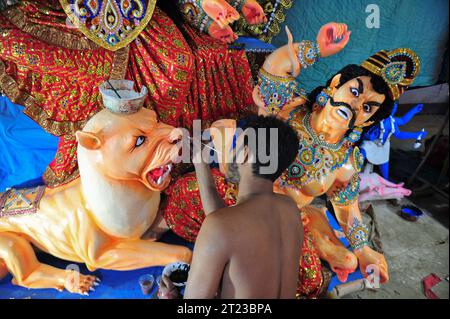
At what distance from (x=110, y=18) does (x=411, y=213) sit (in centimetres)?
365

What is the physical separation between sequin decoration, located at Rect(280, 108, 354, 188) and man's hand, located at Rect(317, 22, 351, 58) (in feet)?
1.73

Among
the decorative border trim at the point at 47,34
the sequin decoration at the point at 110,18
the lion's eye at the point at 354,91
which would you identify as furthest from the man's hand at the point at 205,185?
the lion's eye at the point at 354,91

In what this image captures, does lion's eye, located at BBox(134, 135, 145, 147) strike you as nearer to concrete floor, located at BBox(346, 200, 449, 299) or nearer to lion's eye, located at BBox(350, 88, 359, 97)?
lion's eye, located at BBox(350, 88, 359, 97)

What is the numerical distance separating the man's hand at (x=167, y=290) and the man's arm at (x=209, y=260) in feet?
2.10

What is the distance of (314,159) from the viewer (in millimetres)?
2125

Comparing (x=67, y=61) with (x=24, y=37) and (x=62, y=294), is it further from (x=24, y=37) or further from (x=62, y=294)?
(x=62, y=294)

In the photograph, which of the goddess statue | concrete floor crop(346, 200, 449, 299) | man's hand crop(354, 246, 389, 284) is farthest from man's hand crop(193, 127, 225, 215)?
concrete floor crop(346, 200, 449, 299)

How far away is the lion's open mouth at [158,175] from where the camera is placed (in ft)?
5.67

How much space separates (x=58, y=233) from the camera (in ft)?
5.84

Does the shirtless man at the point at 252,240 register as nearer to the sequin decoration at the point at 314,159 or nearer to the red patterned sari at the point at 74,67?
the sequin decoration at the point at 314,159

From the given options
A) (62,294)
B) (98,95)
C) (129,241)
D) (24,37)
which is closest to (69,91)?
(98,95)

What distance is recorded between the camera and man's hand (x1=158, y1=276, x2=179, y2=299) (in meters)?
1.75
